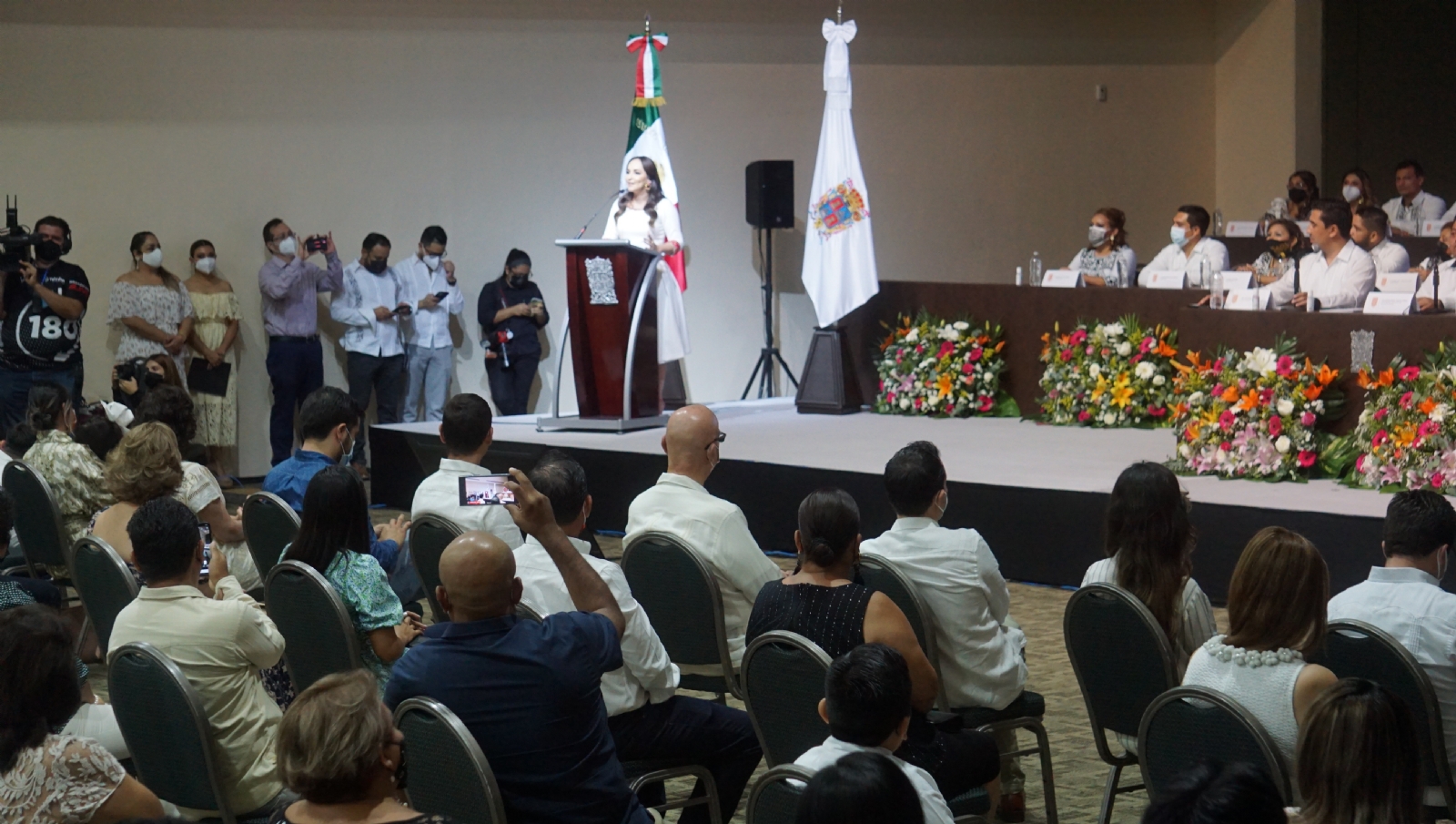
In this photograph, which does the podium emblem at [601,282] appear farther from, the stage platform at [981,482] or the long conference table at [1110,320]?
the long conference table at [1110,320]

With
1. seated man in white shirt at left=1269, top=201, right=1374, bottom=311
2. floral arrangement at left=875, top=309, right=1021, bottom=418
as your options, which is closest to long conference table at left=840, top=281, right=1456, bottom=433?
floral arrangement at left=875, top=309, right=1021, bottom=418

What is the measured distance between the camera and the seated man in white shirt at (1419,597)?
3.20 meters

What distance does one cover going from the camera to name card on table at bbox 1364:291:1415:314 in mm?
7152

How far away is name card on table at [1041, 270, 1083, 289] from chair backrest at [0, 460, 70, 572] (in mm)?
5490

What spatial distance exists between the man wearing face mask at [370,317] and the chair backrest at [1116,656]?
23.3ft

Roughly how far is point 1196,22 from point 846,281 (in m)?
6.23

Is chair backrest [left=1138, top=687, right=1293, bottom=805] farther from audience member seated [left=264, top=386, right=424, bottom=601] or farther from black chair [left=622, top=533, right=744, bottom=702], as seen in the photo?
audience member seated [left=264, top=386, right=424, bottom=601]

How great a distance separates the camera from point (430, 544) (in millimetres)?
4352

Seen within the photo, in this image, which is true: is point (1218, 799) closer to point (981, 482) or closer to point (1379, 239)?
point (981, 482)

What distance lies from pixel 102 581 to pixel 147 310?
18.5ft

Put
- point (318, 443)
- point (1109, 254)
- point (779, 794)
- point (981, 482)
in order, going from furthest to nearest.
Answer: point (1109, 254) < point (981, 482) < point (318, 443) < point (779, 794)

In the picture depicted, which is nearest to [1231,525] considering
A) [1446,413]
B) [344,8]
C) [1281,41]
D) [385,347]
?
[1446,413]

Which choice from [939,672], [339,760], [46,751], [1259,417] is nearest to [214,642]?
[46,751]

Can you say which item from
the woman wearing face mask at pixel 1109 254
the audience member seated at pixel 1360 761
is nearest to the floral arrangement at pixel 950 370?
the woman wearing face mask at pixel 1109 254
